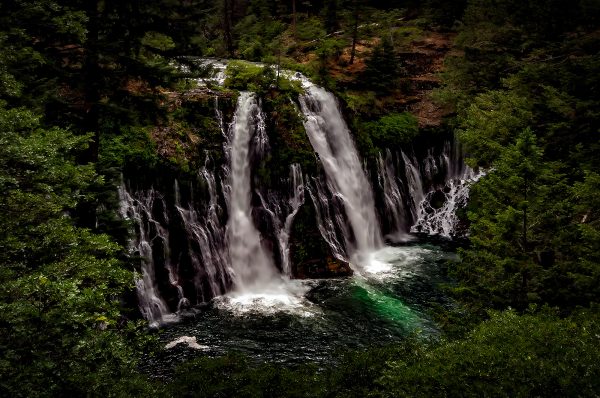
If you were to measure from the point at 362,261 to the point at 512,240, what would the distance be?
32.6 feet

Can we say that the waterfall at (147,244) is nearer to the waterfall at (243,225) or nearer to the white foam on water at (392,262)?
the waterfall at (243,225)

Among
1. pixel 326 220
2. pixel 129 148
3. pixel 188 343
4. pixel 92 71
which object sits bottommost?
pixel 188 343

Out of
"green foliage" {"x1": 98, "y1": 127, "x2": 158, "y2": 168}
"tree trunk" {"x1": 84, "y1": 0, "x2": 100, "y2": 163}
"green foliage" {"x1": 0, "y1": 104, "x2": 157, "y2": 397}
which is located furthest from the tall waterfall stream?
"green foliage" {"x1": 0, "y1": 104, "x2": 157, "y2": 397}

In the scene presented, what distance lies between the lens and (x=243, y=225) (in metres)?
15.9

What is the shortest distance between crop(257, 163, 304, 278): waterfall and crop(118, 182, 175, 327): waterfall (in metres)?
4.32

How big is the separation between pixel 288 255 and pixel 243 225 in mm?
2212

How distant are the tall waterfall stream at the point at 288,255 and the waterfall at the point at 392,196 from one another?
0.06 meters

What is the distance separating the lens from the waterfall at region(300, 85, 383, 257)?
1880 cm

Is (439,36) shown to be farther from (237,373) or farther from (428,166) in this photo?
(237,373)

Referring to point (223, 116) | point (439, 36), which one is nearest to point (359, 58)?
point (439, 36)

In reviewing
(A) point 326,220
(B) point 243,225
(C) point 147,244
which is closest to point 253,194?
(B) point 243,225

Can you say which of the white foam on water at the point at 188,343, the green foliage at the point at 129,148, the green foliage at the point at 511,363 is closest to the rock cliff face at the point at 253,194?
the green foliage at the point at 129,148

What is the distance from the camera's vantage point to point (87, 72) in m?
8.25

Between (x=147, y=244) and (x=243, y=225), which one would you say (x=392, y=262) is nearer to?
(x=243, y=225)
